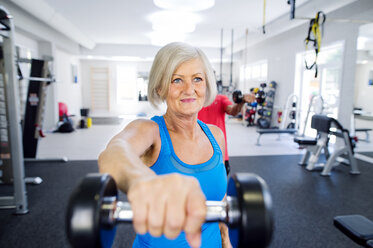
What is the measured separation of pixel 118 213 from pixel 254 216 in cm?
20

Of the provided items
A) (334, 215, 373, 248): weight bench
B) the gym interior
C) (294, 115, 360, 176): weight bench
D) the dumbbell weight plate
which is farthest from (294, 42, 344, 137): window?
the dumbbell weight plate

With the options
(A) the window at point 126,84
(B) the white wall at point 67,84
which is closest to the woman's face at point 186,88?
(B) the white wall at point 67,84

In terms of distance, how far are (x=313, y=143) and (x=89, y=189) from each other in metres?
4.25

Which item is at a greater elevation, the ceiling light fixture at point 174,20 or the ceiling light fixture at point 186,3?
the ceiling light fixture at point 174,20

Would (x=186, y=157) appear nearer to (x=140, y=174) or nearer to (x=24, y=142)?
→ (x=140, y=174)

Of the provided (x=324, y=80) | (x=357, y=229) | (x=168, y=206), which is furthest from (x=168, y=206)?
(x=324, y=80)

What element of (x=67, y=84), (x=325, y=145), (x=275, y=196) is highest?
(x=67, y=84)

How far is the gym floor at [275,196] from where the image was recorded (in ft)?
6.93

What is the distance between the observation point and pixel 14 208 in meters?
2.56

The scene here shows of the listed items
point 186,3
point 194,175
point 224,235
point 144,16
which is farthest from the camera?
point 144,16

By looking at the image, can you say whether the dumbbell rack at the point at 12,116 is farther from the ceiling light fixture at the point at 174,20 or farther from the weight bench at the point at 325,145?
the weight bench at the point at 325,145

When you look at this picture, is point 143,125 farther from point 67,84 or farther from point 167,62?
point 67,84

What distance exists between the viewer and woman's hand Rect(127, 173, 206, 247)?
0.32 meters

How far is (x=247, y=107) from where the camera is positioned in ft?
29.6
